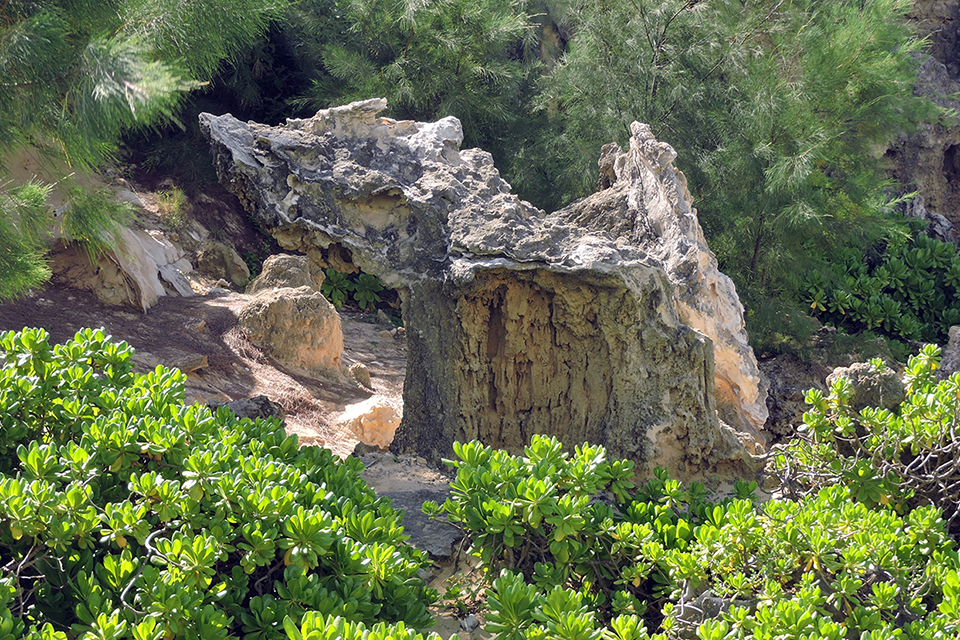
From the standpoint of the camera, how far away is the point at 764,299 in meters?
7.36

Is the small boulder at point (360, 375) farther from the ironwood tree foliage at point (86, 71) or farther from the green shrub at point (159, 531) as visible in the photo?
the green shrub at point (159, 531)

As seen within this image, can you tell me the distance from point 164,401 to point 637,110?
635cm

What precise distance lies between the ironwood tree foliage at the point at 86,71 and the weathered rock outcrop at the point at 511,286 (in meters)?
0.68

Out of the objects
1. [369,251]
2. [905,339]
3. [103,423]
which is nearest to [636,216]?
[369,251]

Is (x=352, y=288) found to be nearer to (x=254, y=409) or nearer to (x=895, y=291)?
(x=254, y=409)

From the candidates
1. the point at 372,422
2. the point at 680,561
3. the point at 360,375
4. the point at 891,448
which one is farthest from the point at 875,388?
the point at 360,375

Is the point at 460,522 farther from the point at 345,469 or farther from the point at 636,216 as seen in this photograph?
the point at 636,216

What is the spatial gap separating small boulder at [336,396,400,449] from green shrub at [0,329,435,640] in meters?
4.20

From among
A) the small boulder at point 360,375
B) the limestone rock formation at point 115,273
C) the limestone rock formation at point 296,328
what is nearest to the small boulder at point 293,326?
the limestone rock formation at point 296,328

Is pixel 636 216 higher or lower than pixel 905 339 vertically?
higher

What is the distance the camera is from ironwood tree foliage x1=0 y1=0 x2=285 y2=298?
3148 millimetres

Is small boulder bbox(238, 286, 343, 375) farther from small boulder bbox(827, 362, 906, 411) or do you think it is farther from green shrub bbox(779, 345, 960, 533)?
small boulder bbox(827, 362, 906, 411)

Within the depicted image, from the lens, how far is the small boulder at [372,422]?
6836 millimetres

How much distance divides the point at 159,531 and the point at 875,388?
8.92 ft
